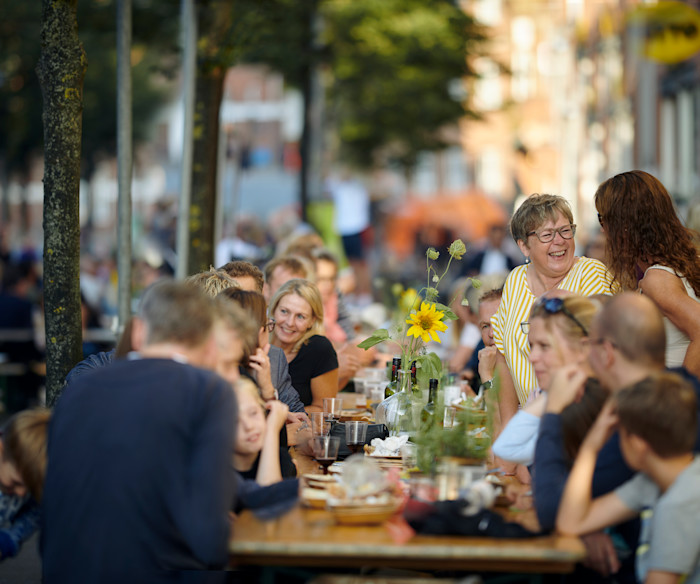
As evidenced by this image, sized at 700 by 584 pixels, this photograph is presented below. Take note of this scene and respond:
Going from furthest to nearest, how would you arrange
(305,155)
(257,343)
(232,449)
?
(305,155) → (257,343) → (232,449)

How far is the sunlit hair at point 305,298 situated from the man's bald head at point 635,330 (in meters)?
3.11

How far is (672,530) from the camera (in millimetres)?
3320

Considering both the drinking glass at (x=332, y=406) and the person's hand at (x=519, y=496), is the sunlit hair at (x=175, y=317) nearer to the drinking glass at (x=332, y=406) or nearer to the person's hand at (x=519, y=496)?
the person's hand at (x=519, y=496)

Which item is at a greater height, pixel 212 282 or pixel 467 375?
pixel 212 282

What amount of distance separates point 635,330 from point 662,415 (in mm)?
329

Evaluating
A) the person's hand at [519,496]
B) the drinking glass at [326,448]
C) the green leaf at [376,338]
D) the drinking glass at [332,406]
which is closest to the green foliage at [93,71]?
the green leaf at [376,338]

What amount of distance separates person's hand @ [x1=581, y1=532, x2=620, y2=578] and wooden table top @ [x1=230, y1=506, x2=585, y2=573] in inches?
3.2

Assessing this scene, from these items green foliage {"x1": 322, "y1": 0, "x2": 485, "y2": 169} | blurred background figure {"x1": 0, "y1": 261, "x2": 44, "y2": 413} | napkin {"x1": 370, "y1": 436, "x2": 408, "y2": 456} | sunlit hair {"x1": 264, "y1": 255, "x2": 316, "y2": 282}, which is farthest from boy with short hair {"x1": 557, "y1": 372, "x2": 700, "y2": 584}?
green foliage {"x1": 322, "y1": 0, "x2": 485, "y2": 169}

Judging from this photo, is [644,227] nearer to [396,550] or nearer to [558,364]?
[558,364]

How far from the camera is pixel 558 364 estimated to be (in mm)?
3854

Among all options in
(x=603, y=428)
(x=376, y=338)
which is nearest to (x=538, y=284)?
(x=376, y=338)

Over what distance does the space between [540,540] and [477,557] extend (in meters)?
0.24

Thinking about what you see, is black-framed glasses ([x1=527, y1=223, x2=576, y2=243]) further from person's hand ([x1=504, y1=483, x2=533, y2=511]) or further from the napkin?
person's hand ([x1=504, y1=483, x2=533, y2=511])

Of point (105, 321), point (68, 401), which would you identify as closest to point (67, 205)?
point (68, 401)
